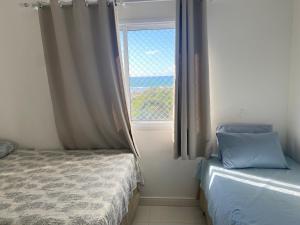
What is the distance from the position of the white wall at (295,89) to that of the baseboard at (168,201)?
3.83 ft

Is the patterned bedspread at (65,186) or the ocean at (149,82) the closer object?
the patterned bedspread at (65,186)

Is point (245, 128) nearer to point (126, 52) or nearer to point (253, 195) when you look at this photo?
point (253, 195)

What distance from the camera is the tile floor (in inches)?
100

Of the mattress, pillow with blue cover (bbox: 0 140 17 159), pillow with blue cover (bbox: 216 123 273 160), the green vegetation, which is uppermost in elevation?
A: the green vegetation

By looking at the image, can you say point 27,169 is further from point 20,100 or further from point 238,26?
point 238,26

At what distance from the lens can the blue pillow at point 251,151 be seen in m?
2.31

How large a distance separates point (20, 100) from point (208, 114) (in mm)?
2044

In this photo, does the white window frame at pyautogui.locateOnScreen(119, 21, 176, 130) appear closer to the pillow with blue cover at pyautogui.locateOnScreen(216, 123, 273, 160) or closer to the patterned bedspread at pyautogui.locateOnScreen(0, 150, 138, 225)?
the patterned bedspread at pyautogui.locateOnScreen(0, 150, 138, 225)

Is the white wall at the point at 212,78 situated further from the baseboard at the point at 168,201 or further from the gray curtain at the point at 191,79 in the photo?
the gray curtain at the point at 191,79

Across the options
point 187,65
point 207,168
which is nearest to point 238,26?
point 187,65

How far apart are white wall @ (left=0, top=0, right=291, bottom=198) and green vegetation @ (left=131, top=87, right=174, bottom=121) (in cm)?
16

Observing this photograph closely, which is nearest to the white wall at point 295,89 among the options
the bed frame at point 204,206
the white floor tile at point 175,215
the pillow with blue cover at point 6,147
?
the bed frame at point 204,206

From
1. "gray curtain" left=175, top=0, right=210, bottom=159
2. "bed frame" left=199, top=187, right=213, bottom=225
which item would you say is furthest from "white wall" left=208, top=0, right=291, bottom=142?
"bed frame" left=199, top=187, right=213, bottom=225

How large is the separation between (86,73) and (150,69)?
680 mm
